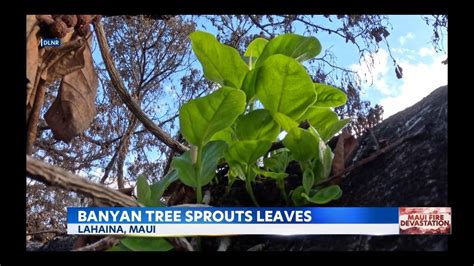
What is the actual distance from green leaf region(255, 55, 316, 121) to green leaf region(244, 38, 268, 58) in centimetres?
13

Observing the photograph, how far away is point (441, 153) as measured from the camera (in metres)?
0.95

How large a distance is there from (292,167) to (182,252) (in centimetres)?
21

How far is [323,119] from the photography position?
0.92 metres

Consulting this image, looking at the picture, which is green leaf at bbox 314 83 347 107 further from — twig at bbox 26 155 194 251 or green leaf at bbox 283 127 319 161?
twig at bbox 26 155 194 251

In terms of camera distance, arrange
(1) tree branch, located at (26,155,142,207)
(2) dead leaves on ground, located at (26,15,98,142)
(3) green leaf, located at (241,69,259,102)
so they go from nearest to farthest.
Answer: (1) tree branch, located at (26,155,142,207) → (3) green leaf, located at (241,69,259,102) → (2) dead leaves on ground, located at (26,15,98,142)

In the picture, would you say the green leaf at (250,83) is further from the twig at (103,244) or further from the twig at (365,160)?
the twig at (103,244)

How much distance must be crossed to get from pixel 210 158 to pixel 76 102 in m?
0.29

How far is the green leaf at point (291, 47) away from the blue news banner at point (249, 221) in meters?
0.23

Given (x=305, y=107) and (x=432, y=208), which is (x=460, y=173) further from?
(x=305, y=107)

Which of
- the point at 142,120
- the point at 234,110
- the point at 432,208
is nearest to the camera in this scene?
the point at 234,110

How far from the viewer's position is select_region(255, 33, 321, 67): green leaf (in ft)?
2.98

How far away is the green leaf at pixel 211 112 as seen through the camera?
82 cm

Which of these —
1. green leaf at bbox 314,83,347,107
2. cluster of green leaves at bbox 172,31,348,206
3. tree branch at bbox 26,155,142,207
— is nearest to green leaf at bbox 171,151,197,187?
cluster of green leaves at bbox 172,31,348,206
